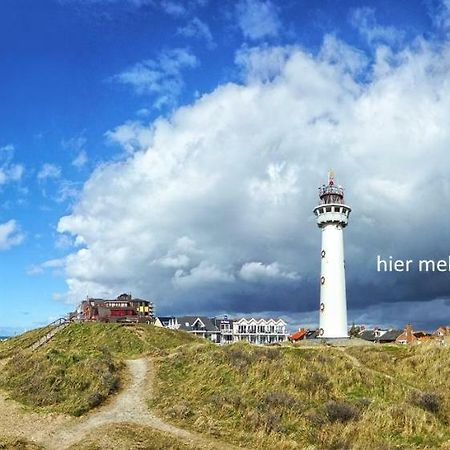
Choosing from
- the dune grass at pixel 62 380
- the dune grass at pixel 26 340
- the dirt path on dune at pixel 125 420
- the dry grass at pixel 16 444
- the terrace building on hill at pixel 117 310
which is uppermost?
the terrace building on hill at pixel 117 310

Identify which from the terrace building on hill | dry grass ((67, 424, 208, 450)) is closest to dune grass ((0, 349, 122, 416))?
dry grass ((67, 424, 208, 450))

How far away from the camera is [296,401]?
104 ft

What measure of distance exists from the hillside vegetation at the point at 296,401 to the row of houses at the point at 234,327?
8054 cm

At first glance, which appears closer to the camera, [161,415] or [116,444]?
[116,444]

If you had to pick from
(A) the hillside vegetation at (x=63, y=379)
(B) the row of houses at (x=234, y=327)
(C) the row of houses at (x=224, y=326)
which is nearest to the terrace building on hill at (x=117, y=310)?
(C) the row of houses at (x=224, y=326)

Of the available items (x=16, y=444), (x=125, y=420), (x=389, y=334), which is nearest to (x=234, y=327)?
(x=389, y=334)

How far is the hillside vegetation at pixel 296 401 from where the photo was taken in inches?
1104

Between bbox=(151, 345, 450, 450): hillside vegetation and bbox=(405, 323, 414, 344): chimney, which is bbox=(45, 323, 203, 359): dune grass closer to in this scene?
bbox=(151, 345, 450, 450): hillside vegetation

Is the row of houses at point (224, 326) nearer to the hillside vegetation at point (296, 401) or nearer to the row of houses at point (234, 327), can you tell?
the row of houses at point (234, 327)

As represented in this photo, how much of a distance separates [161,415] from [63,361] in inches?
489

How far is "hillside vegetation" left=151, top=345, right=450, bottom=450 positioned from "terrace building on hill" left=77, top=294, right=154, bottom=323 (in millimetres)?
48577

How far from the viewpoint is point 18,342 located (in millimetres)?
71438

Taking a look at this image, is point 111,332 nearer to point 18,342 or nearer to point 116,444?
point 18,342

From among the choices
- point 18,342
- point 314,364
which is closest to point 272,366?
point 314,364
